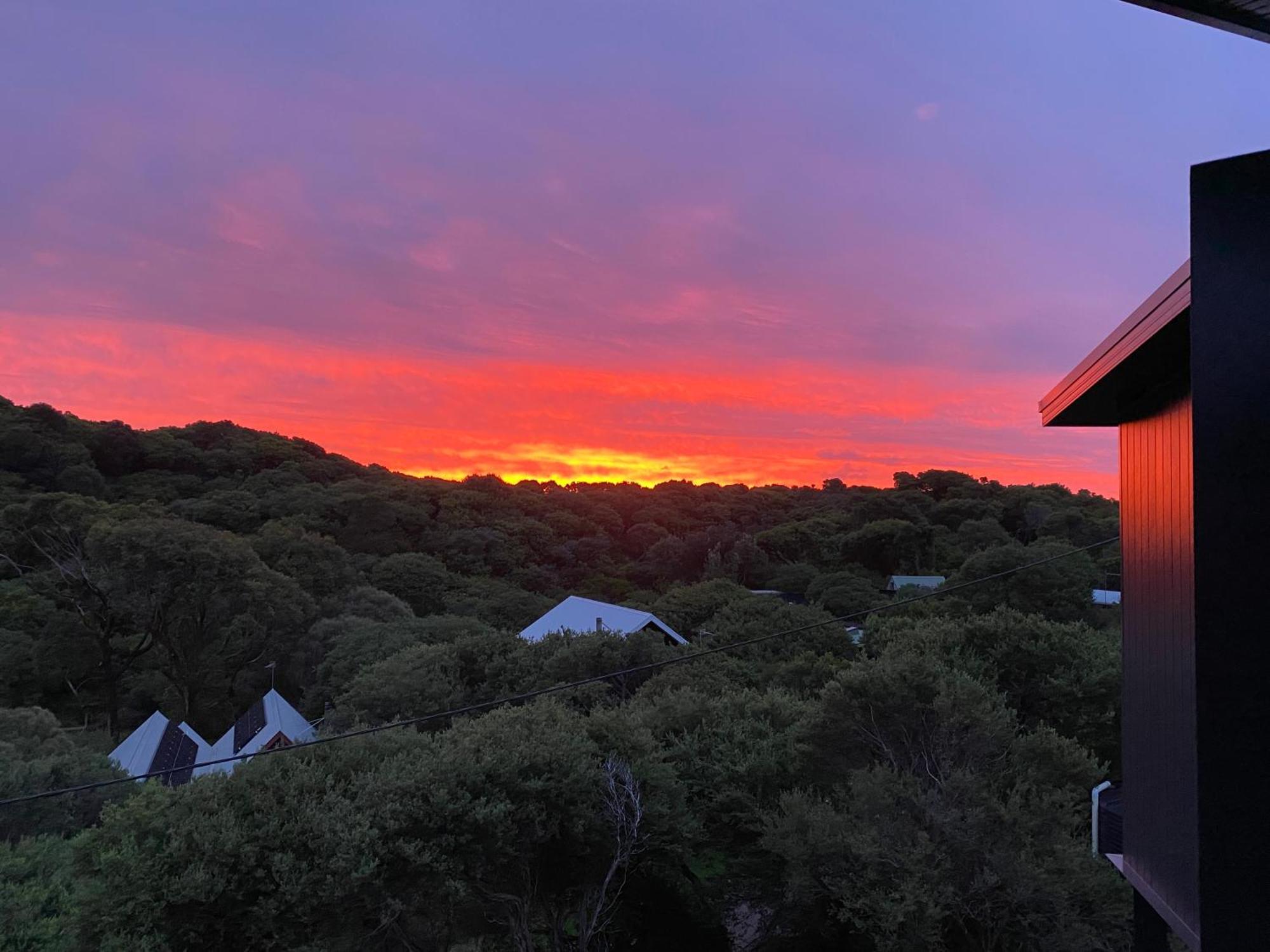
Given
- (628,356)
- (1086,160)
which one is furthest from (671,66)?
(628,356)

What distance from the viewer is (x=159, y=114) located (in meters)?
11.5

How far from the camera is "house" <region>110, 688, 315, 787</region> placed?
1772 centimetres

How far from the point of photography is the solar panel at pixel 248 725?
20258mm

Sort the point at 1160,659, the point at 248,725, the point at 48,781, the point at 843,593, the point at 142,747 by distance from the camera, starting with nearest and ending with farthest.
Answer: the point at 1160,659 < the point at 48,781 < the point at 142,747 < the point at 248,725 < the point at 843,593

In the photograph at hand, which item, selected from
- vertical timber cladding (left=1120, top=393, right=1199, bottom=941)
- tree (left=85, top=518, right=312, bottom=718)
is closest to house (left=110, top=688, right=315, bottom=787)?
tree (left=85, top=518, right=312, bottom=718)

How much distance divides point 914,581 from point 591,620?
18694mm

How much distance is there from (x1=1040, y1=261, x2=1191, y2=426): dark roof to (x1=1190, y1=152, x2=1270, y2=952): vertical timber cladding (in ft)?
0.62

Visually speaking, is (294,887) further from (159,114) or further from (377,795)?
(159,114)

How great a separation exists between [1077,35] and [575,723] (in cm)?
861

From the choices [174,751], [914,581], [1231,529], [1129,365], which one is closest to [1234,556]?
[1231,529]

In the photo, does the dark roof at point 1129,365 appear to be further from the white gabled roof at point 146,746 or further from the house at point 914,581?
the house at point 914,581

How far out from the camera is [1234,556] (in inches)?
84.1

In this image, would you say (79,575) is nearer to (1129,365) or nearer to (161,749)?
(161,749)

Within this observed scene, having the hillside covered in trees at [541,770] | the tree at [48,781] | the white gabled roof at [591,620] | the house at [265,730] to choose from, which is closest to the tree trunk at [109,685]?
the hillside covered in trees at [541,770]
